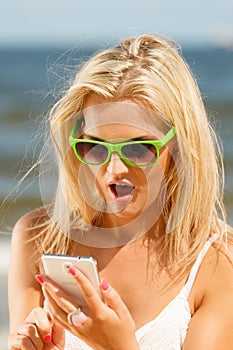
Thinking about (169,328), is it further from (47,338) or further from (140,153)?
(140,153)

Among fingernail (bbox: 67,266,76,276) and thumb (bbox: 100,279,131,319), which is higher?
fingernail (bbox: 67,266,76,276)

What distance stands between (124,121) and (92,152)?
0.38 ft

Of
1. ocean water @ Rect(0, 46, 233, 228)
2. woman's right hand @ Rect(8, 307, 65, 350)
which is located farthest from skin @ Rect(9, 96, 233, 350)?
ocean water @ Rect(0, 46, 233, 228)

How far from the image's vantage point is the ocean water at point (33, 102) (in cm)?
453

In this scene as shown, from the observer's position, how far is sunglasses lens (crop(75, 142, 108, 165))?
96.5 inches

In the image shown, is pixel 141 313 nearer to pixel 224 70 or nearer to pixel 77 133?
pixel 77 133

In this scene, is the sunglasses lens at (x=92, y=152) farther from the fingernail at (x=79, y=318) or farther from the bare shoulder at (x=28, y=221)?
the fingernail at (x=79, y=318)

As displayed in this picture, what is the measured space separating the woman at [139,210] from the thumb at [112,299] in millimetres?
114

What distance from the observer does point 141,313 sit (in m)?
2.54

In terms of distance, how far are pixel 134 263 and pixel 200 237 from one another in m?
0.21

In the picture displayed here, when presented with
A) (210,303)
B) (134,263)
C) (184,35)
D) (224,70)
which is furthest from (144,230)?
(184,35)

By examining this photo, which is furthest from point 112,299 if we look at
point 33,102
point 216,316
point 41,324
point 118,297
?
point 33,102

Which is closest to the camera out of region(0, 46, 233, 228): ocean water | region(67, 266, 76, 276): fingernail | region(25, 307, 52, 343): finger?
region(67, 266, 76, 276): fingernail

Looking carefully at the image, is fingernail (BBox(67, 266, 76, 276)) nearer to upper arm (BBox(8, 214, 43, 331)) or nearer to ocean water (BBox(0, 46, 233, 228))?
upper arm (BBox(8, 214, 43, 331))
